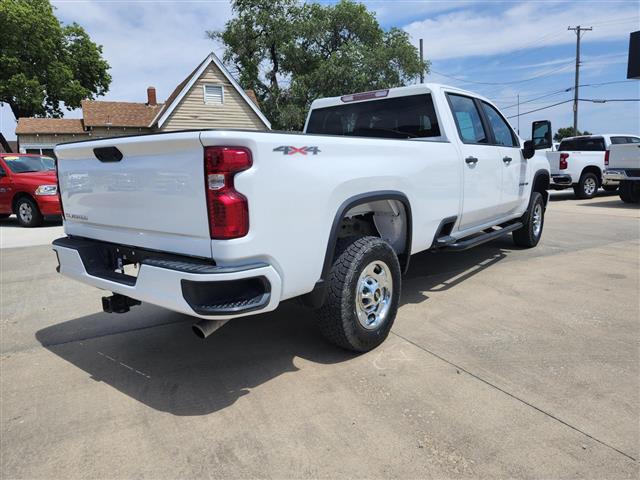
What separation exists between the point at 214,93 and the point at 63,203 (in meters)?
22.4

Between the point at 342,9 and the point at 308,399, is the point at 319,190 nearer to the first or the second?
the point at 308,399

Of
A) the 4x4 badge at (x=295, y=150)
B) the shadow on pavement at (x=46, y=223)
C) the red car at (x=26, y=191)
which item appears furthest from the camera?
the shadow on pavement at (x=46, y=223)

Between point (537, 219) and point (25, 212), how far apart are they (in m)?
10.9

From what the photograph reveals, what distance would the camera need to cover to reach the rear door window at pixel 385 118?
477 cm

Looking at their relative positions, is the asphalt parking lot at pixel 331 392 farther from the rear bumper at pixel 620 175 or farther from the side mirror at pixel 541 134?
the rear bumper at pixel 620 175

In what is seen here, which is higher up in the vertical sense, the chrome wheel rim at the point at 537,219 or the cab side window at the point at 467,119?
the cab side window at the point at 467,119

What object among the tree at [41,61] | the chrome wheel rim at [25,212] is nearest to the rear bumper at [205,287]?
the chrome wheel rim at [25,212]

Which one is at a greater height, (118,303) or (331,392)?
(118,303)

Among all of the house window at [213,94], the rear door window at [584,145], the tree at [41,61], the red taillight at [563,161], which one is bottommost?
the red taillight at [563,161]

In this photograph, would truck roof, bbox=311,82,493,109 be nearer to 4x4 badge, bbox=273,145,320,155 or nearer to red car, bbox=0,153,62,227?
4x4 badge, bbox=273,145,320,155

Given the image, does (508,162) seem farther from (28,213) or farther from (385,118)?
(28,213)

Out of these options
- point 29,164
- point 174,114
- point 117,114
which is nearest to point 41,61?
point 117,114

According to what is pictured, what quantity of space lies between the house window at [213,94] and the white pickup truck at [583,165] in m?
16.3

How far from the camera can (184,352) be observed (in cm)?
375
